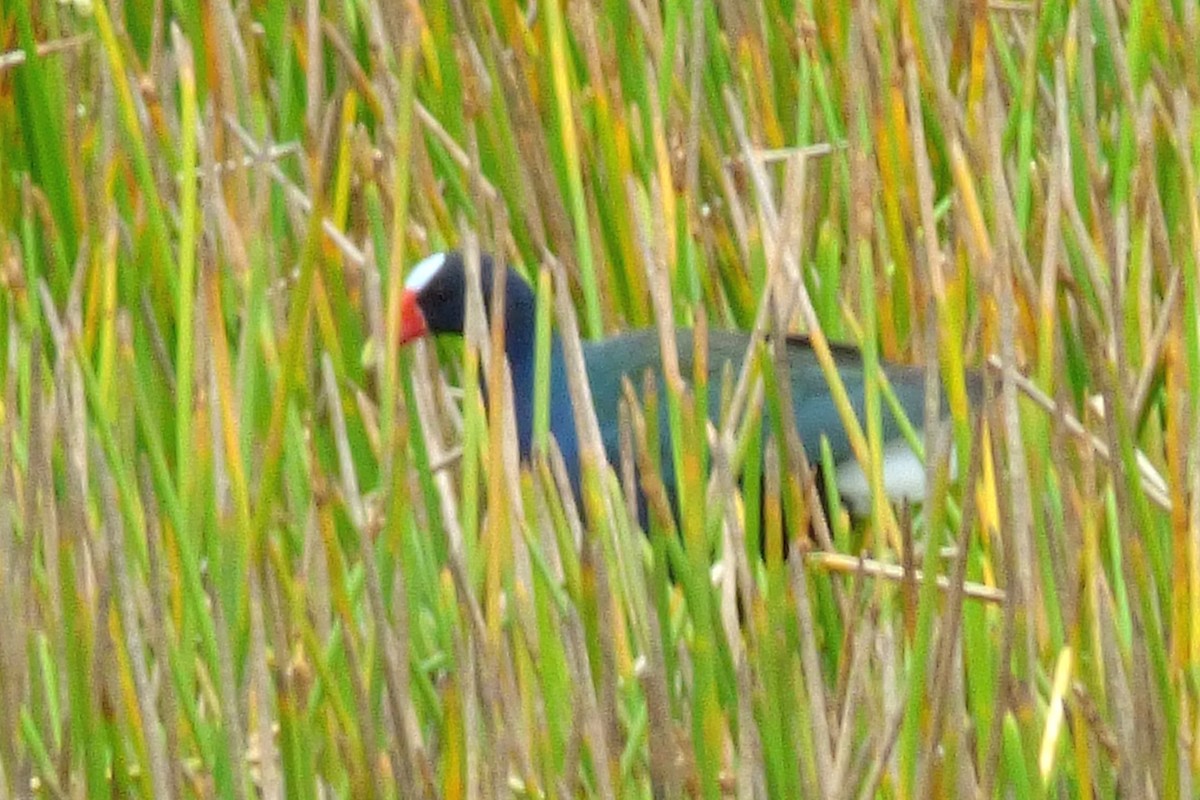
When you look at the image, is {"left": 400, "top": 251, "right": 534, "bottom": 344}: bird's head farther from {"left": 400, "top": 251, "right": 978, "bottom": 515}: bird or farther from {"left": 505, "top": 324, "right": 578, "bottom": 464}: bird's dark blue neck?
{"left": 505, "top": 324, "right": 578, "bottom": 464}: bird's dark blue neck

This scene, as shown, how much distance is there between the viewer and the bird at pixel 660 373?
1676 millimetres

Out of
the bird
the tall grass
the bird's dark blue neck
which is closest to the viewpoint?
the tall grass

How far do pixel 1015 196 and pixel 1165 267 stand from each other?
0.12m

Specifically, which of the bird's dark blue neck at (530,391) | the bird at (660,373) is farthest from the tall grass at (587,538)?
the bird's dark blue neck at (530,391)

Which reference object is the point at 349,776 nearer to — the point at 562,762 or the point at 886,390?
the point at 562,762

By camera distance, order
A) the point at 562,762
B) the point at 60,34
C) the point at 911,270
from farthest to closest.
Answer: the point at 60,34, the point at 911,270, the point at 562,762

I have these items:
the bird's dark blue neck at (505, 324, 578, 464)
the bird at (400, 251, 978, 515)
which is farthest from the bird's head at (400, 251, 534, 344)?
the bird's dark blue neck at (505, 324, 578, 464)

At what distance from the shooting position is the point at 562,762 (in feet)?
3.12

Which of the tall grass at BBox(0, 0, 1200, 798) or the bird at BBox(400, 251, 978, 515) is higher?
the tall grass at BBox(0, 0, 1200, 798)

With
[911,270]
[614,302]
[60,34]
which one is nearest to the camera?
[911,270]

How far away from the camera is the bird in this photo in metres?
1.68

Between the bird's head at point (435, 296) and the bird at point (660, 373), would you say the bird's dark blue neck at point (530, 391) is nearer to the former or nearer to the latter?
the bird at point (660, 373)

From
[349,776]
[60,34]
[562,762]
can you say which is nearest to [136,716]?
[349,776]

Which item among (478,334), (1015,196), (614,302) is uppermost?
(478,334)
